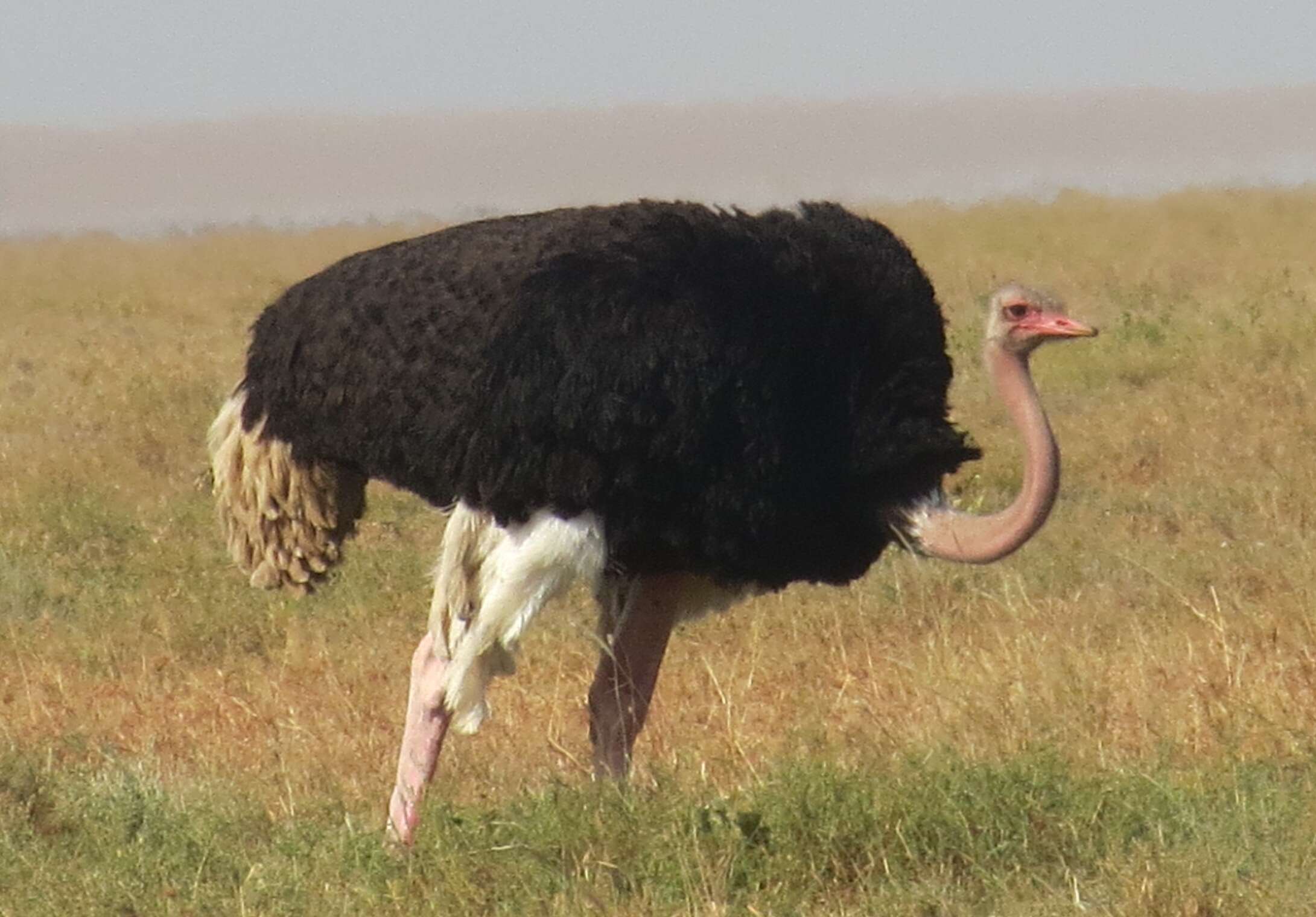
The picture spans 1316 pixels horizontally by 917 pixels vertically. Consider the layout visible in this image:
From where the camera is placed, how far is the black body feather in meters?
5.09

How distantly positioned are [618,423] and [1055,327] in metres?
1.20

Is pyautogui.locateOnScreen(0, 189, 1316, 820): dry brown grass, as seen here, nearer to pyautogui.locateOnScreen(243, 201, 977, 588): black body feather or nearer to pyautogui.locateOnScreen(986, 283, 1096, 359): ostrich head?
pyautogui.locateOnScreen(243, 201, 977, 588): black body feather

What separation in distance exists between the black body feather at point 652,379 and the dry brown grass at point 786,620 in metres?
0.44

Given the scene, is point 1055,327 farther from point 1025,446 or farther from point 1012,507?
point 1012,507

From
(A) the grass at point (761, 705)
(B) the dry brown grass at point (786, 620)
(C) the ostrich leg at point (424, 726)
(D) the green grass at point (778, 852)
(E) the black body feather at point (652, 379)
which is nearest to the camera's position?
(D) the green grass at point (778, 852)

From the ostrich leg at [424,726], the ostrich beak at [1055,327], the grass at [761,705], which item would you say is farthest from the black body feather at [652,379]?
the grass at [761,705]

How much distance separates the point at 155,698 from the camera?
6.98 meters

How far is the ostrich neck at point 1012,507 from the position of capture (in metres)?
5.27

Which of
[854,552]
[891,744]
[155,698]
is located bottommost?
[155,698]

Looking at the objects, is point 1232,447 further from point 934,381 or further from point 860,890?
point 860,890

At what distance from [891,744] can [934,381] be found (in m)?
0.88

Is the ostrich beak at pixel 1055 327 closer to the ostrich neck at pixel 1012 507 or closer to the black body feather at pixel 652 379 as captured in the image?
the ostrich neck at pixel 1012 507

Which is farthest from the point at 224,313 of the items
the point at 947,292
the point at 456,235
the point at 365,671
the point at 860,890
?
the point at 860,890

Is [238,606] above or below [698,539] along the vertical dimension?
below
